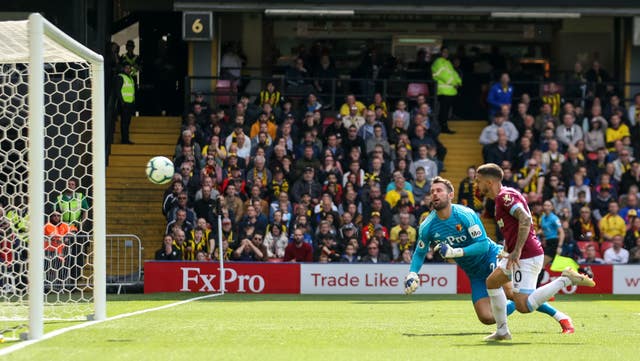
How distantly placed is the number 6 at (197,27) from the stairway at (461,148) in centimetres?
551

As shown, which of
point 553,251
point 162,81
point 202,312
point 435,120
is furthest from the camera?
point 162,81

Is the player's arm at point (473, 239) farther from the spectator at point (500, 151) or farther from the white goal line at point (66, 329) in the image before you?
the spectator at point (500, 151)

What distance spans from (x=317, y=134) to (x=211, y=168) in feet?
7.78

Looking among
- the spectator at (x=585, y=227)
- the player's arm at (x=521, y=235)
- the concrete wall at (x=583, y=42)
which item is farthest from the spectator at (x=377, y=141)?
the player's arm at (x=521, y=235)

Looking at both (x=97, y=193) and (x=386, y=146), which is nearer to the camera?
(x=97, y=193)

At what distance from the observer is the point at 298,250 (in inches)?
835

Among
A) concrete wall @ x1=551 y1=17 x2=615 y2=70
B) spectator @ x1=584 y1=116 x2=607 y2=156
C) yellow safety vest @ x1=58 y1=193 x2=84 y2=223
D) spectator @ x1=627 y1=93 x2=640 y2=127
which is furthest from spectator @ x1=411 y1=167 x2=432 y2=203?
yellow safety vest @ x1=58 y1=193 x2=84 y2=223

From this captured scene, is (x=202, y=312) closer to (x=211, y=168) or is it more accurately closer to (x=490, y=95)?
(x=211, y=168)

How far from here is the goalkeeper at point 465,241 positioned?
456 inches

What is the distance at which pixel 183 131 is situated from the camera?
23625 millimetres

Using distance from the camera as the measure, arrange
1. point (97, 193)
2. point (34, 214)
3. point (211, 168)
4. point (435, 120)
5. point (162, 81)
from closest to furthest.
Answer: point (34, 214), point (97, 193), point (211, 168), point (435, 120), point (162, 81)

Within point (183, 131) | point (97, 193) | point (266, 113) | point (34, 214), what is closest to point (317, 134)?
point (266, 113)

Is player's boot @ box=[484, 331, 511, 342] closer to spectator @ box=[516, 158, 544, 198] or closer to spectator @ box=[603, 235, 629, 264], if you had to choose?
spectator @ box=[603, 235, 629, 264]

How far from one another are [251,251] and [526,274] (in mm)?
10011
